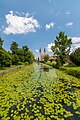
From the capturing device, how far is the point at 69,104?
9359mm

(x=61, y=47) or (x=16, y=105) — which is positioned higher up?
(x=61, y=47)

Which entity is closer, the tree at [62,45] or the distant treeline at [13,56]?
the distant treeline at [13,56]

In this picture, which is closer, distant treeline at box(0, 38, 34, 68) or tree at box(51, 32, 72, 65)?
distant treeline at box(0, 38, 34, 68)

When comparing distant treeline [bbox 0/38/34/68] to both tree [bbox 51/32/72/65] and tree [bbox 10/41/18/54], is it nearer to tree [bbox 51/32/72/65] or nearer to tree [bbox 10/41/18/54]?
tree [bbox 10/41/18/54]

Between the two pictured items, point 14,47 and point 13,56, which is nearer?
point 13,56

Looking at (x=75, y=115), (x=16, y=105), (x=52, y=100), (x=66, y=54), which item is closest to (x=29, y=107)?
(x=16, y=105)

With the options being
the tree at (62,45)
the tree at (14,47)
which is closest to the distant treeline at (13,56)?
the tree at (14,47)

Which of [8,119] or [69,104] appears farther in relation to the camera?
[69,104]

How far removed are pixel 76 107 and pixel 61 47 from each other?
151 feet

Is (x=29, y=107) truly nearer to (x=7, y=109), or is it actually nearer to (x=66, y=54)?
(x=7, y=109)

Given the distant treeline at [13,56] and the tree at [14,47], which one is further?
the tree at [14,47]

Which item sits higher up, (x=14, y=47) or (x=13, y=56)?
(x=14, y=47)

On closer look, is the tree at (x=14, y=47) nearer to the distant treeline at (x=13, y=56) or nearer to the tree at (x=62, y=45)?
the distant treeline at (x=13, y=56)

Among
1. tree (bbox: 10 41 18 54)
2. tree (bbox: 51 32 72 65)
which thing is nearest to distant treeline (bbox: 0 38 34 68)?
tree (bbox: 10 41 18 54)
